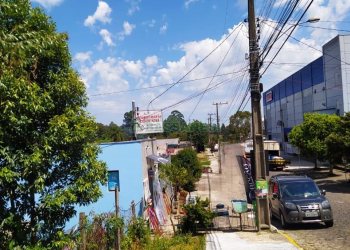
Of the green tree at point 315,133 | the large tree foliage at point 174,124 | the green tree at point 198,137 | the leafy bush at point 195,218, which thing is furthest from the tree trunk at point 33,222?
the large tree foliage at point 174,124

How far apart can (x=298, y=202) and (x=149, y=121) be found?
25300 millimetres

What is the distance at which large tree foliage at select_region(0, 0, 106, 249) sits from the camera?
18.6ft

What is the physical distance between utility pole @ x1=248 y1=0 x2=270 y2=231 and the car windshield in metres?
1.45

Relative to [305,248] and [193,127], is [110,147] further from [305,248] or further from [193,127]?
[193,127]

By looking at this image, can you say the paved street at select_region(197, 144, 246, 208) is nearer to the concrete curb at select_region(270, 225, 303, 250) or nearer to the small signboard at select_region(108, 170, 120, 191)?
the small signboard at select_region(108, 170, 120, 191)

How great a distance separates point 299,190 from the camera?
55.5 feet

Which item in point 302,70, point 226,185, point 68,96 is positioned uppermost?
point 302,70

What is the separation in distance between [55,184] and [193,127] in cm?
10112

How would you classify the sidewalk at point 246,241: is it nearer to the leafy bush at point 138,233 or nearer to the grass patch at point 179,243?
the grass patch at point 179,243

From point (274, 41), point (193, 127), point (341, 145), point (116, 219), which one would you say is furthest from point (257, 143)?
point (193, 127)

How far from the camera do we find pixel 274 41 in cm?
1480

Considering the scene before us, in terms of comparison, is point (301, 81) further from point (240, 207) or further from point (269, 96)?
point (240, 207)

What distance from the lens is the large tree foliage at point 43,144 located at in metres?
5.68

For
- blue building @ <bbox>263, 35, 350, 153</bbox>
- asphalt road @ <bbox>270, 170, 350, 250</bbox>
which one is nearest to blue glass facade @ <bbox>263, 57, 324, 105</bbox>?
blue building @ <bbox>263, 35, 350, 153</bbox>
